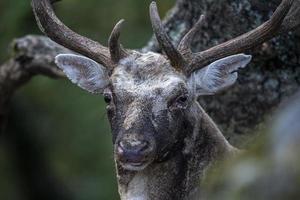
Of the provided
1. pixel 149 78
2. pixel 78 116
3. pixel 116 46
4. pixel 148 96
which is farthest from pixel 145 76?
pixel 78 116

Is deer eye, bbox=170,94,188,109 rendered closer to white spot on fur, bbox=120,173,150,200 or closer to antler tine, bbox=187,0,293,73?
antler tine, bbox=187,0,293,73

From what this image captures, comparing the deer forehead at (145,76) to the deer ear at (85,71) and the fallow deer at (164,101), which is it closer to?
the fallow deer at (164,101)

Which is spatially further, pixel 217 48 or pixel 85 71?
pixel 85 71

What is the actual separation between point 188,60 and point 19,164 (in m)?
10.4

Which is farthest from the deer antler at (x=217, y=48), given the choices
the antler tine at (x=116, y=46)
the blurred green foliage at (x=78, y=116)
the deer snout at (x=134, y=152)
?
the blurred green foliage at (x=78, y=116)

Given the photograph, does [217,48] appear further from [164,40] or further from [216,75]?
[164,40]

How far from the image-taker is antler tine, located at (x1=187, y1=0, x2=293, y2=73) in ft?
22.1

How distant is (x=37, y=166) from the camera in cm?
1645

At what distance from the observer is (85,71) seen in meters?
7.13

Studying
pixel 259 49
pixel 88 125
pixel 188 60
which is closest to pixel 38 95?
pixel 88 125

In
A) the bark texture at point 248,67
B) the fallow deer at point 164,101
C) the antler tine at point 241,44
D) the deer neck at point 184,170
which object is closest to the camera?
the fallow deer at point 164,101

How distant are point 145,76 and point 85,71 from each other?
0.81m

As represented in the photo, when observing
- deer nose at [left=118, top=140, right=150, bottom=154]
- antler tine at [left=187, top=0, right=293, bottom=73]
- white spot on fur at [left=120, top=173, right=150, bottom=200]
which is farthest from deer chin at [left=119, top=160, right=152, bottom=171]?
antler tine at [left=187, top=0, right=293, bottom=73]

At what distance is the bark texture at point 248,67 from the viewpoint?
809 cm
